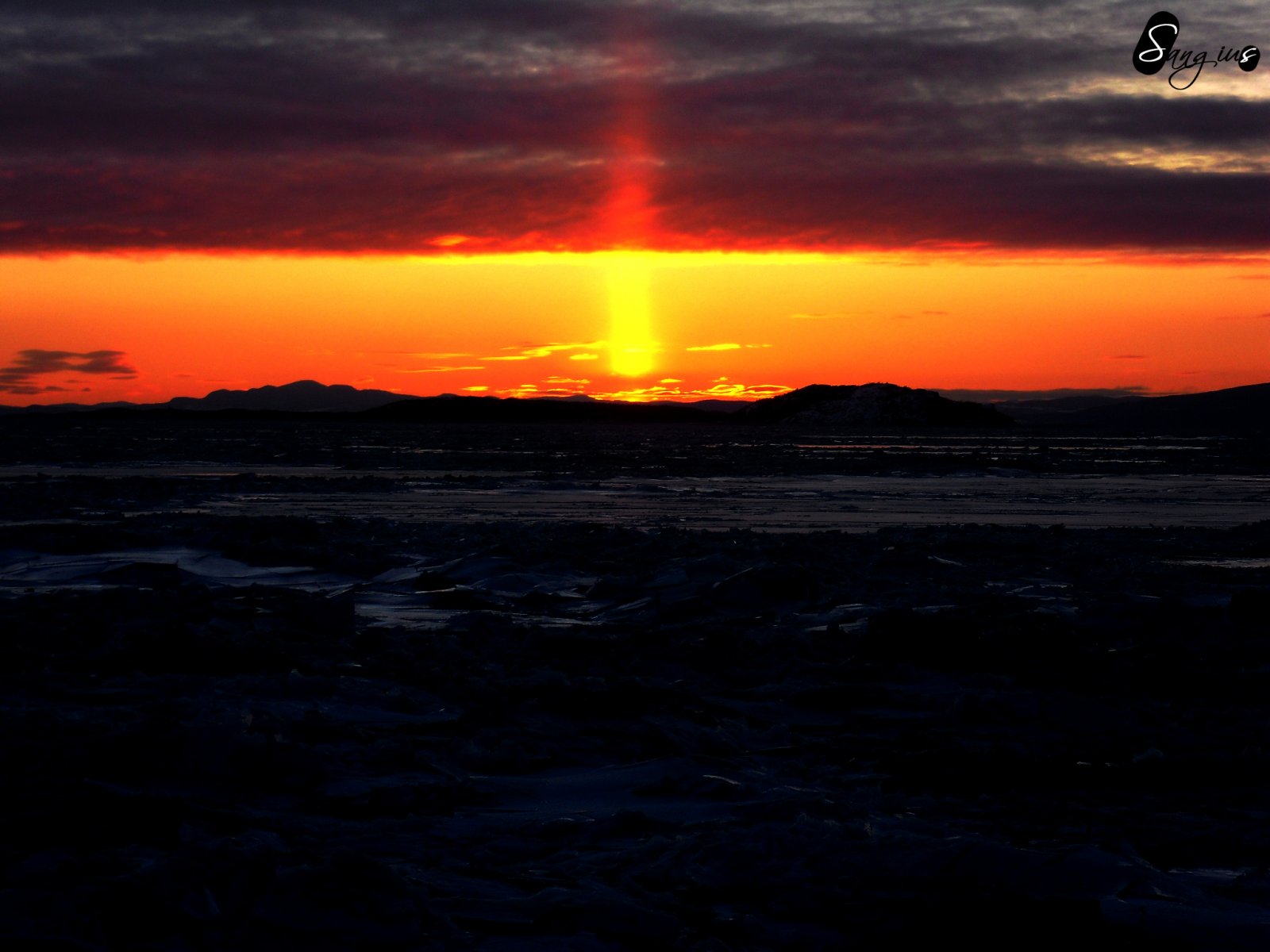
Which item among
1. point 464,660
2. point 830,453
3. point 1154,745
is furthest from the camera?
point 830,453

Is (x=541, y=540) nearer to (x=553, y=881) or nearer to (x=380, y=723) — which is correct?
(x=380, y=723)

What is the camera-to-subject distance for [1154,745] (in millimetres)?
6359

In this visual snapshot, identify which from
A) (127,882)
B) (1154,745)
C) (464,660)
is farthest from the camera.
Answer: (464,660)

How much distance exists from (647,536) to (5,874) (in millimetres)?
11482

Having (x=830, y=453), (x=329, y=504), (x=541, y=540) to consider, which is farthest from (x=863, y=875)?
(x=830, y=453)

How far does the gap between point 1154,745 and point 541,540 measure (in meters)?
9.32

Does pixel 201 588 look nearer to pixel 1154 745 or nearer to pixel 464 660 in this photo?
pixel 464 660

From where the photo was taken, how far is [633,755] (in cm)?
616

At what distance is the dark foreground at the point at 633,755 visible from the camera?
13.3 ft

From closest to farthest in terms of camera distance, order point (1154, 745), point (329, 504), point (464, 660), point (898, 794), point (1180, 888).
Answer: point (1180, 888)
point (898, 794)
point (1154, 745)
point (464, 660)
point (329, 504)

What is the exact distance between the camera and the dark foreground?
4066 millimetres

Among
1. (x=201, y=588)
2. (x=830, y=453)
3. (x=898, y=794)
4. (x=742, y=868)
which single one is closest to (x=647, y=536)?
(x=201, y=588)

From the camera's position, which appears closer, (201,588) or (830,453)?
(201,588)

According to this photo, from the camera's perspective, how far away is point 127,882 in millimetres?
4047
